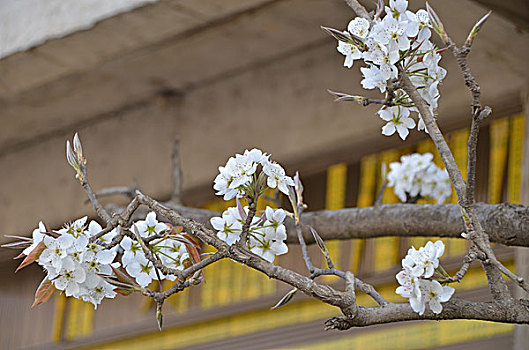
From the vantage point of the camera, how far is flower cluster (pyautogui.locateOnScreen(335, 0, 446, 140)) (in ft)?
4.22

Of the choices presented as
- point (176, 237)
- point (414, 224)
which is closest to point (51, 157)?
point (414, 224)

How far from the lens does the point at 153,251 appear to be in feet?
4.50

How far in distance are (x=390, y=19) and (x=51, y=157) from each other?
10.6 feet

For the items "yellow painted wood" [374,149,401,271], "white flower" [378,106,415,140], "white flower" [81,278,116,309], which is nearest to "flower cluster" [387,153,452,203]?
"yellow painted wood" [374,149,401,271]

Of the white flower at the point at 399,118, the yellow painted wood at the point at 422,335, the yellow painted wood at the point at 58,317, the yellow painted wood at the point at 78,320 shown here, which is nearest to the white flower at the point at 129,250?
the white flower at the point at 399,118

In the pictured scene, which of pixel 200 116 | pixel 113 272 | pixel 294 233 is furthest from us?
pixel 200 116

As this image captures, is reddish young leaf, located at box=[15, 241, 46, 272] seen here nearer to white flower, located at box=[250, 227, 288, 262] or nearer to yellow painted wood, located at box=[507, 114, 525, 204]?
white flower, located at box=[250, 227, 288, 262]

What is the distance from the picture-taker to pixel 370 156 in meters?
3.34

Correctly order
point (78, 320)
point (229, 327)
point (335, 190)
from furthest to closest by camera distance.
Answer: point (78, 320)
point (229, 327)
point (335, 190)

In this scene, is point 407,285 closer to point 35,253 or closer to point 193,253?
point 193,253

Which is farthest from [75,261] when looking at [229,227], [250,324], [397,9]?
[250,324]

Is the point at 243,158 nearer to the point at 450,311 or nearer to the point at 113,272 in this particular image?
the point at 113,272

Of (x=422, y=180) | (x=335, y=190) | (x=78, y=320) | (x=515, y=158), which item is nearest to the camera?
(x=422, y=180)

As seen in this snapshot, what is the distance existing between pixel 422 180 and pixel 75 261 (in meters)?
1.28
